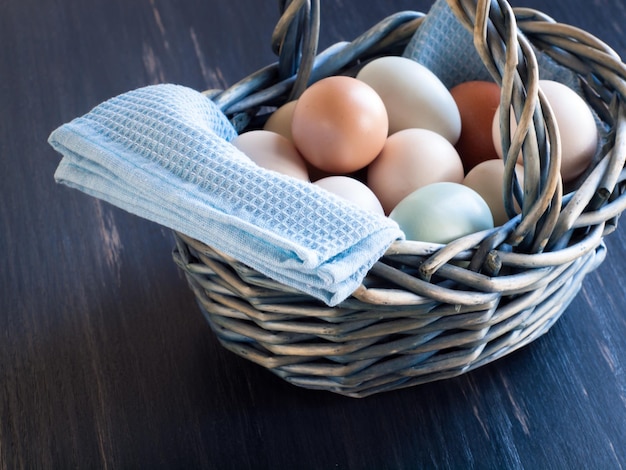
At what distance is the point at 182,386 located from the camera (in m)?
0.58

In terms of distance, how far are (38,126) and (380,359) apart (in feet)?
1.61

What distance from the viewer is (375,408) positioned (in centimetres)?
56

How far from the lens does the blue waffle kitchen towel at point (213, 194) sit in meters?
0.43

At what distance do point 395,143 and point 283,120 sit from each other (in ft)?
0.34

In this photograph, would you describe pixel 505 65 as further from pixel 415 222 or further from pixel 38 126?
pixel 38 126

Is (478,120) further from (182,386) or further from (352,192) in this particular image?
(182,386)

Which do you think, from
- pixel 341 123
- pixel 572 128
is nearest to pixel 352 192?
pixel 341 123

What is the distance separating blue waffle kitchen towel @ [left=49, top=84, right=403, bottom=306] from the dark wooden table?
153mm

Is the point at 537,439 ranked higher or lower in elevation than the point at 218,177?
lower

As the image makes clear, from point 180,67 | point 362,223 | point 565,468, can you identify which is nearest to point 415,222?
point 362,223

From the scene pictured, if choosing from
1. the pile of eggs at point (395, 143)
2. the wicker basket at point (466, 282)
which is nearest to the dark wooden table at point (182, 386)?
the wicker basket at point (466, 282)

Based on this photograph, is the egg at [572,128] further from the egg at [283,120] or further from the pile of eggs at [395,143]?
the egg at [283,120]

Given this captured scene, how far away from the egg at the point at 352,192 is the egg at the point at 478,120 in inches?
5.6

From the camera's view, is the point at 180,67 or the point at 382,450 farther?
the point at 180,67
